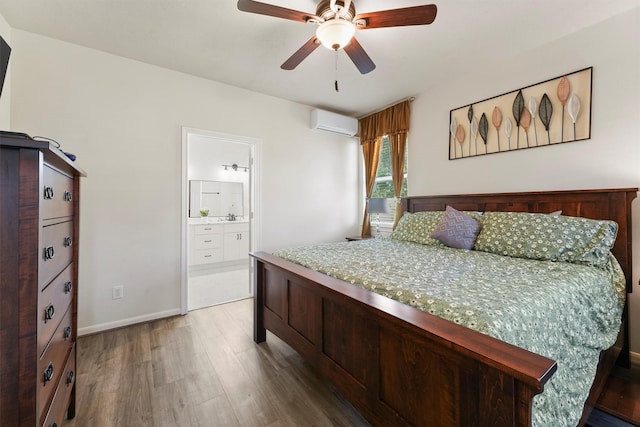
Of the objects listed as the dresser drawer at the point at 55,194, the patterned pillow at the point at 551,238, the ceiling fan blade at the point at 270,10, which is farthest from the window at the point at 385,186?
the dresser drawer at the point at 55,194

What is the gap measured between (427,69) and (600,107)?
1464 mm

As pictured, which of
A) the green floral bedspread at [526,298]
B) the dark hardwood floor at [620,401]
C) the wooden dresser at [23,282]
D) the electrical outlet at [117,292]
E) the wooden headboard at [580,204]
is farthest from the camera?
the electrical outlet at [117,292]

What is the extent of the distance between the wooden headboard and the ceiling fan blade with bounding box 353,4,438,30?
1768mm

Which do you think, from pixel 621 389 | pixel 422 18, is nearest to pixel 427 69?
pixel 422 18

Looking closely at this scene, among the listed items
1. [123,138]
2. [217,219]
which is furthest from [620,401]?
[217,219]

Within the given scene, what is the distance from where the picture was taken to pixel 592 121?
216 centimetres

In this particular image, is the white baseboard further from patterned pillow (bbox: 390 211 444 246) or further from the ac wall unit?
the ac wall unit

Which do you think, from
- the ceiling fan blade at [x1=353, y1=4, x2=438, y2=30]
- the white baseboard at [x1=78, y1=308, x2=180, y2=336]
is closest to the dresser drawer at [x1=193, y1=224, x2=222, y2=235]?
the white baseboard at [x1=78, y1=308, x2=180, y2=336]

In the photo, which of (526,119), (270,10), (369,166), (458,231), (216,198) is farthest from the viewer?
(216,198)

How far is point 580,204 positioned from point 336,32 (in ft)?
7.44

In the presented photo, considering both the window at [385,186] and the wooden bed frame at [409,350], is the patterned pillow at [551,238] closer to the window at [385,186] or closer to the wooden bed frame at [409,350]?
the wooden bed frame at [409,350]

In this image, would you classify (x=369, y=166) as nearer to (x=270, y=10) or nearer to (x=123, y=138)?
(x=270, y=10)

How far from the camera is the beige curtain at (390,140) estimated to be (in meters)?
3.65

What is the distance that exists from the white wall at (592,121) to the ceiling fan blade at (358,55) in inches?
56.7
